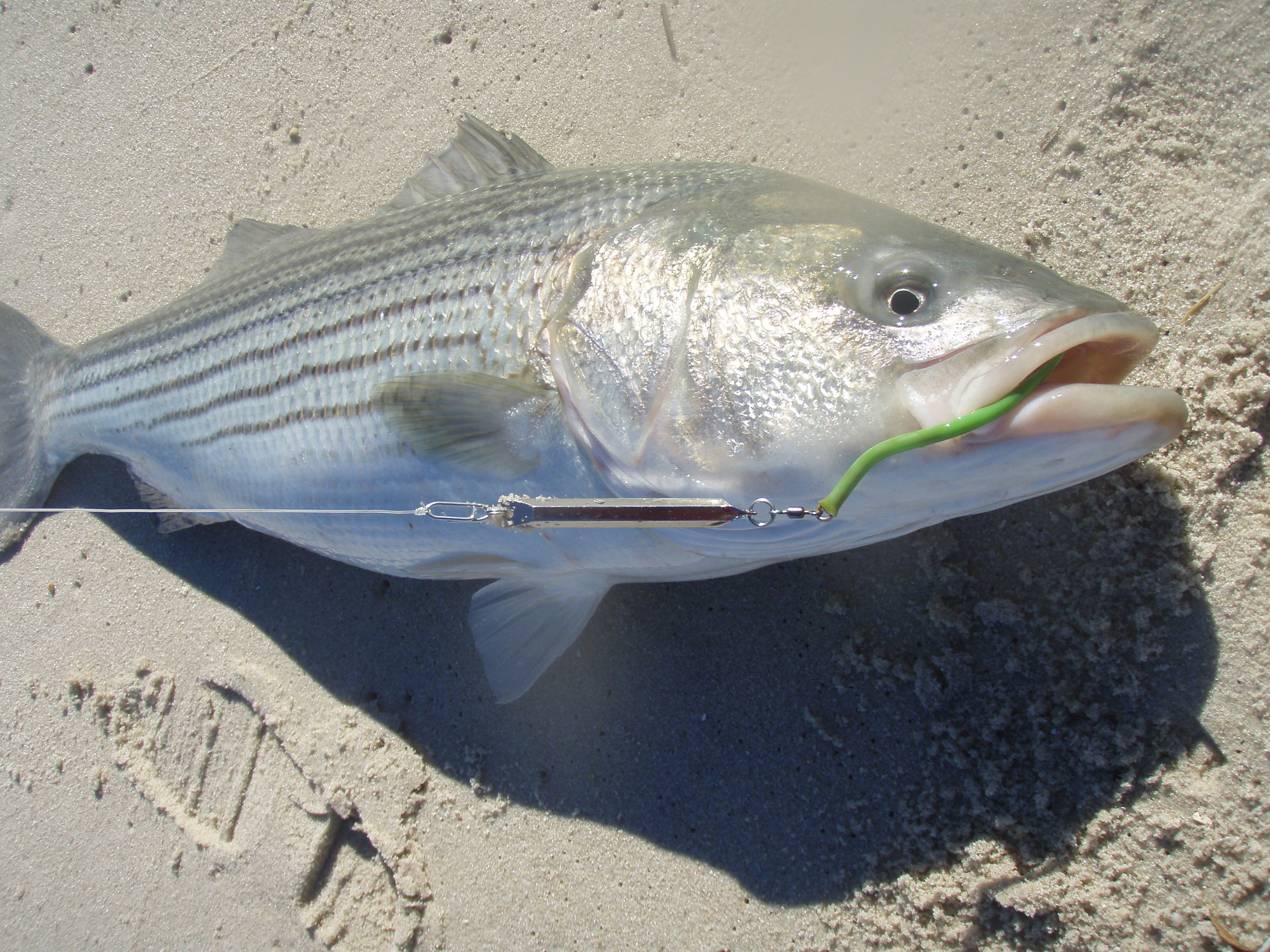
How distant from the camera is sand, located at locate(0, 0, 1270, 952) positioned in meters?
1.57

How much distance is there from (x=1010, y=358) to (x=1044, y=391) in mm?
97

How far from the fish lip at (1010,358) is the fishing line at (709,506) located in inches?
1.0

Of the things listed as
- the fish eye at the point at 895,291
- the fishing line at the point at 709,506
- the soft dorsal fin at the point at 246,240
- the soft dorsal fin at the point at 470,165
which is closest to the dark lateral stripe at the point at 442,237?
the soft dorsal fin at the point at 470,165

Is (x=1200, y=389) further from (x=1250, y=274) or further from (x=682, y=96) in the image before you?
(x=682, y=96)

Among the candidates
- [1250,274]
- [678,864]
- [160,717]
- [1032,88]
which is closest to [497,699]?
[678,864]

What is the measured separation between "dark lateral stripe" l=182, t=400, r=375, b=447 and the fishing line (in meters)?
0.43

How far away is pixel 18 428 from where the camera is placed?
A: 9.18ft

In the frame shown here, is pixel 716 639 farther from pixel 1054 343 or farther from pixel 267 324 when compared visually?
pixel 267 324

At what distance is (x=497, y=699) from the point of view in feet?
6.42

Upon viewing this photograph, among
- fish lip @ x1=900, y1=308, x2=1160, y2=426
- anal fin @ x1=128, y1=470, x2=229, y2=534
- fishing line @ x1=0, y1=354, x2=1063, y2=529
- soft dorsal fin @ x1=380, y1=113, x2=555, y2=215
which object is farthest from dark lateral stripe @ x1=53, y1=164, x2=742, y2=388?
fish lip @ x1=900, y1=308, x2=1160, y2=426

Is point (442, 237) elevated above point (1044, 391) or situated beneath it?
elevated above

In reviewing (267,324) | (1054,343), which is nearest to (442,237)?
(267,324)

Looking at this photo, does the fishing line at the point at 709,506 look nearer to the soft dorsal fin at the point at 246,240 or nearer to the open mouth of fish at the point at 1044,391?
the open mouth of fish at the point at 1044,391

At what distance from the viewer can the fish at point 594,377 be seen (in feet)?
3.96
